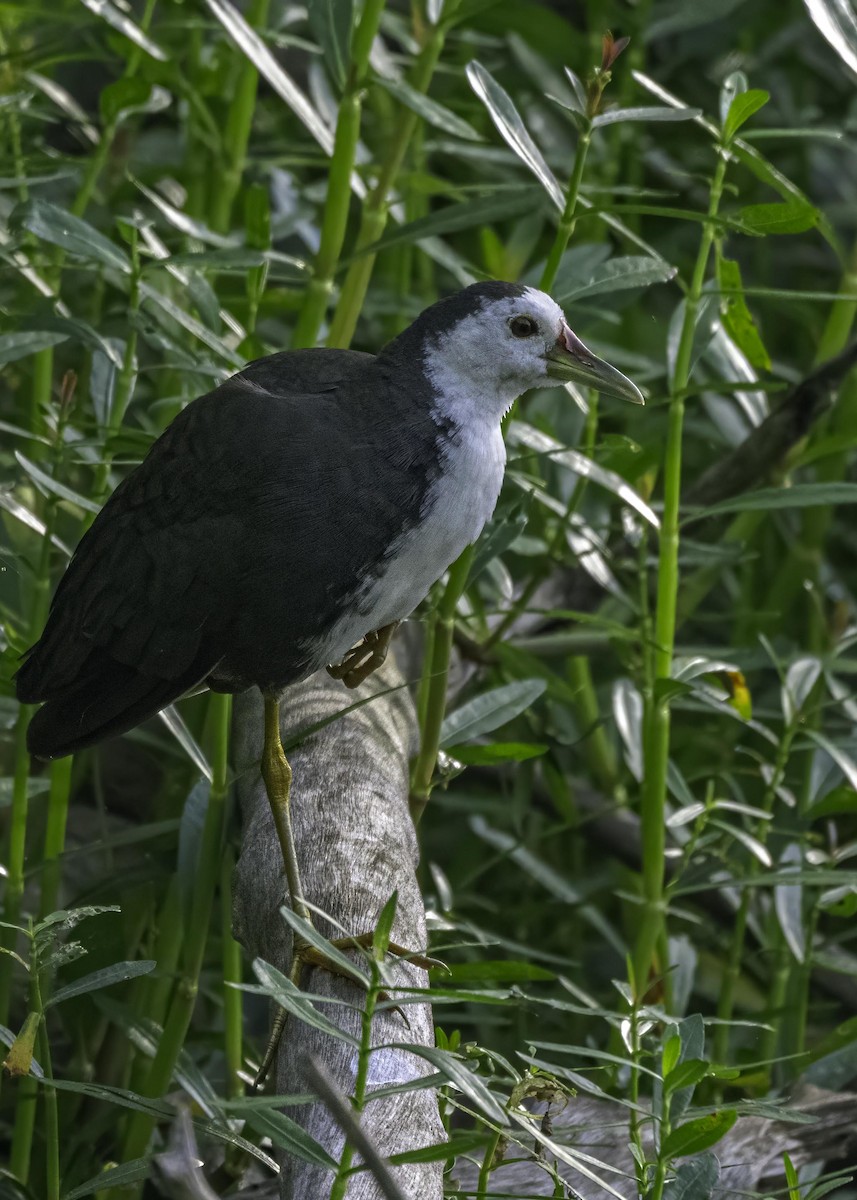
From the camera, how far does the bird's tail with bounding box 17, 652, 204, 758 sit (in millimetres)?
1625

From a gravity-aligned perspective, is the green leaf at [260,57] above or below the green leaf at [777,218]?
above

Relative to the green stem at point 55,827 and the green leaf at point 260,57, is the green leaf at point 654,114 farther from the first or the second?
the green stem at point 55,827

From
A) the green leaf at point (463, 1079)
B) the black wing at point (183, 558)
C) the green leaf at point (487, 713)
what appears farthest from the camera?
the green leaf at point (487, 713)

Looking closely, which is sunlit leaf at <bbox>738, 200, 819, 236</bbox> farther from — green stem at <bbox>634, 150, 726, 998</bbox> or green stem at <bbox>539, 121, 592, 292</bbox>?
green stem at <bbox>539, 121, 592, 292</bbox>

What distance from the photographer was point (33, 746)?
1.64m

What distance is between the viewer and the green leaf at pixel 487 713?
69.5 inches

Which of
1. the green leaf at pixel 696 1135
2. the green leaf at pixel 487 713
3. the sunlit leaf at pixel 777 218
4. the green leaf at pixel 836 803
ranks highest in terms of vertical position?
the sunlit leaf at pixel 777 218

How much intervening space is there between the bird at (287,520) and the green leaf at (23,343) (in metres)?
0.20

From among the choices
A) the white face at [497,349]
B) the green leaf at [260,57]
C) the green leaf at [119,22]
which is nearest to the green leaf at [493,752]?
the white face at [497,349]

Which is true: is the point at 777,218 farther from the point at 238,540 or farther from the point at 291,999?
the point at 291,999

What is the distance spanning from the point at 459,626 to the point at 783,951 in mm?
607

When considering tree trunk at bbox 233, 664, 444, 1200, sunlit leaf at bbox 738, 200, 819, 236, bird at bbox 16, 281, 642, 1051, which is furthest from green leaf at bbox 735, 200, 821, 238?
tree trunk at bbox 233, 664, 444, 1200

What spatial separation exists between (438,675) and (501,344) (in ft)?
1.19

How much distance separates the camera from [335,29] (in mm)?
1783
